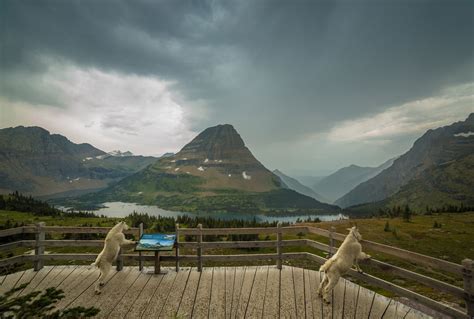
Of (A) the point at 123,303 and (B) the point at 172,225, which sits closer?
(A) the point at 123,303

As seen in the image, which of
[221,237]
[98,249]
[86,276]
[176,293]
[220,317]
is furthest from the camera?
[221,237]

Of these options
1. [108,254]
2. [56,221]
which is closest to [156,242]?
[108,254]

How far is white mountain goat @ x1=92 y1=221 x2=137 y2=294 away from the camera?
8.38m

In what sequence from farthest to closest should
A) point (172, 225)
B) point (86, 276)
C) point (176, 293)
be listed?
point (172, 225) → point (86, 276) → point (176, 293)

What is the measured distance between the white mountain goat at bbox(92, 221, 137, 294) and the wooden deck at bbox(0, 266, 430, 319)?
459 millimetres

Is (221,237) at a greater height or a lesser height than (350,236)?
lesser

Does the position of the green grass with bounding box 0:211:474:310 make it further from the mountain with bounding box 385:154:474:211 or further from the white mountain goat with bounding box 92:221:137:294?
the mountain with bounding box 385:154:474:211

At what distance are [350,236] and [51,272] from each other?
34.3 feet

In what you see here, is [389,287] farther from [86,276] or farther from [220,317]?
[86,276]

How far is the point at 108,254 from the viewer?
8.59 meters

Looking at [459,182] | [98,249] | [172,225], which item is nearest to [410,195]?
[459,182]

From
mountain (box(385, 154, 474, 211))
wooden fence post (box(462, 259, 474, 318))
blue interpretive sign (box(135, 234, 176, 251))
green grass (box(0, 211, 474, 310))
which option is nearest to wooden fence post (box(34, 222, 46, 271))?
blue interpretive sign (box(135, 234, 176, 251))

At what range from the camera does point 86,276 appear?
9414 millimetres

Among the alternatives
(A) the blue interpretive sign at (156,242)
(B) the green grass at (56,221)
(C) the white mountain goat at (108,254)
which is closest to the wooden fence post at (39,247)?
(C) the white mountain goat at (108,254)
